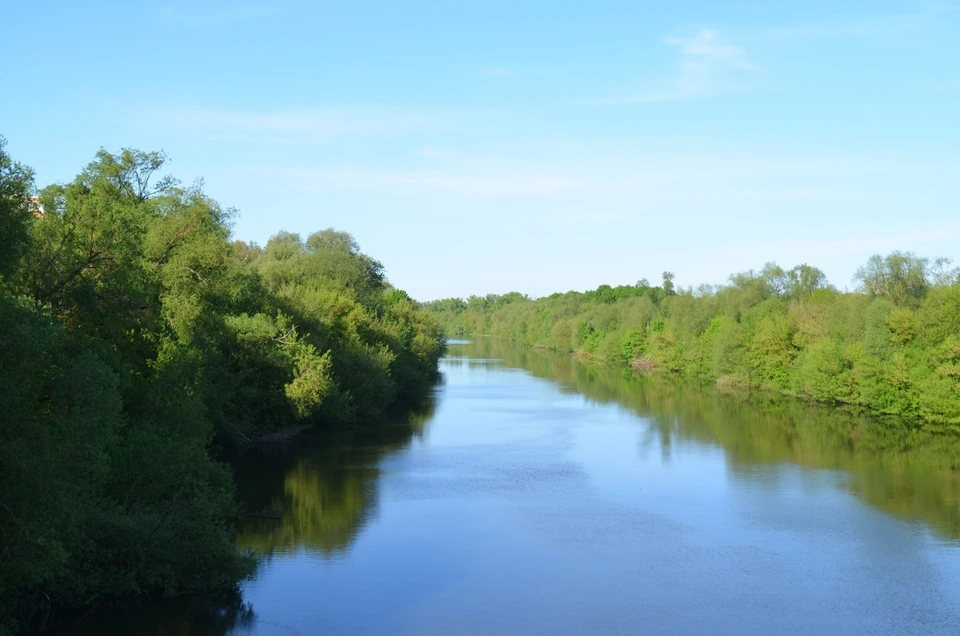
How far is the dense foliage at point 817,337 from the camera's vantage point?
1801 inches

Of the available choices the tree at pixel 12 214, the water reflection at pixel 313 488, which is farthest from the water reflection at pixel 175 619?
the tree at pixel 12 214

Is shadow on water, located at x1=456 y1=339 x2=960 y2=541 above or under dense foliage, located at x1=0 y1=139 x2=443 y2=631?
under

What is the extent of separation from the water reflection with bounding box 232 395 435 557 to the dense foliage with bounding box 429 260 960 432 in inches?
1053

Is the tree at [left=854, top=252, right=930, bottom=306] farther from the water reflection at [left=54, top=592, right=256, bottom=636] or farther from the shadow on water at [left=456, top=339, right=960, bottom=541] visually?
the water reflection at [left=54, top=592, right=256, bottom=636]

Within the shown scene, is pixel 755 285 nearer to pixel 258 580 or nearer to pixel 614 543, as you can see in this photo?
pixel 614 543

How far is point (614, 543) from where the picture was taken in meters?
22.0

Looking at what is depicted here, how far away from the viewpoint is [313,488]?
91.3 ft

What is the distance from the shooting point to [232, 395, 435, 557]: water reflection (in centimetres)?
2206

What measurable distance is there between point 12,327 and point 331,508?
1429 cm

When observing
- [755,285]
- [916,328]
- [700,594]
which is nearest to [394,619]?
[700,594]

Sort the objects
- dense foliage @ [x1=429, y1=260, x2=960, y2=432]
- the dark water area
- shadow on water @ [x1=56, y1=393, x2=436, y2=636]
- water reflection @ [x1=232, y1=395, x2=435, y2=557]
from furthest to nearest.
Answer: dense foliage @ [x1=429, y1=260, x2=960, y2=432] → water reflection @ [x1=232, y1=395, x2=435, y2=557] → the dark water area → shadow on water @ [x1=56, y1=393, x2=436, y2=636]

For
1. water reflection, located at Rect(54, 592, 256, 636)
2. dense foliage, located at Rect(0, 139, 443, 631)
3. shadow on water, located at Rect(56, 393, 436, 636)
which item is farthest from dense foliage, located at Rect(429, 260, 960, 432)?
water reflection, located at Rect(54, 592, 256, 636)

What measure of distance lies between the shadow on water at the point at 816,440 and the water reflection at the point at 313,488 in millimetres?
13137

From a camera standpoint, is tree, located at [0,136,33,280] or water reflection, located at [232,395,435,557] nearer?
tree, located at [0,136,33,280]
